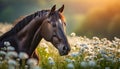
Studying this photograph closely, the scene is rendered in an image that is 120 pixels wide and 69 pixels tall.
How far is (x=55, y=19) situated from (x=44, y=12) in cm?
28

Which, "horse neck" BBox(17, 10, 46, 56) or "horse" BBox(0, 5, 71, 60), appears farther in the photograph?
"horse neck" BBox(17, 10, 46, 56)

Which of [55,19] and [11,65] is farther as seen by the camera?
[55,19]

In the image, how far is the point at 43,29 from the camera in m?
8.93

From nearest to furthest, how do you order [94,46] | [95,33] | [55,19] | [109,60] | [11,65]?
[11,65]
[55,19]
[109,60]
[94,46]
[95,33]

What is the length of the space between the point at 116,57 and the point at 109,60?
0.36m

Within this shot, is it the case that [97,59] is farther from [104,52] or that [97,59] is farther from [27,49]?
[27,49]

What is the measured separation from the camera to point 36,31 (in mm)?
9078

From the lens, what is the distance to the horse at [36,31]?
8.77 meters

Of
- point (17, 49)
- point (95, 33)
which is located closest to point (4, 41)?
point (17, 49)

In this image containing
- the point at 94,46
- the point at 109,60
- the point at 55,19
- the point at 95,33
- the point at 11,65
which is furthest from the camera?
the point at 95,33

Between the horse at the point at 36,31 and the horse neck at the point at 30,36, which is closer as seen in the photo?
the horse at the point at 36,31

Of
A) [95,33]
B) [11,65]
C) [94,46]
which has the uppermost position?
[95,33]

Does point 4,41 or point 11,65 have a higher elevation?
point 4,41

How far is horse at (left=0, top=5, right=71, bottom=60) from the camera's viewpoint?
8766 millimetres
